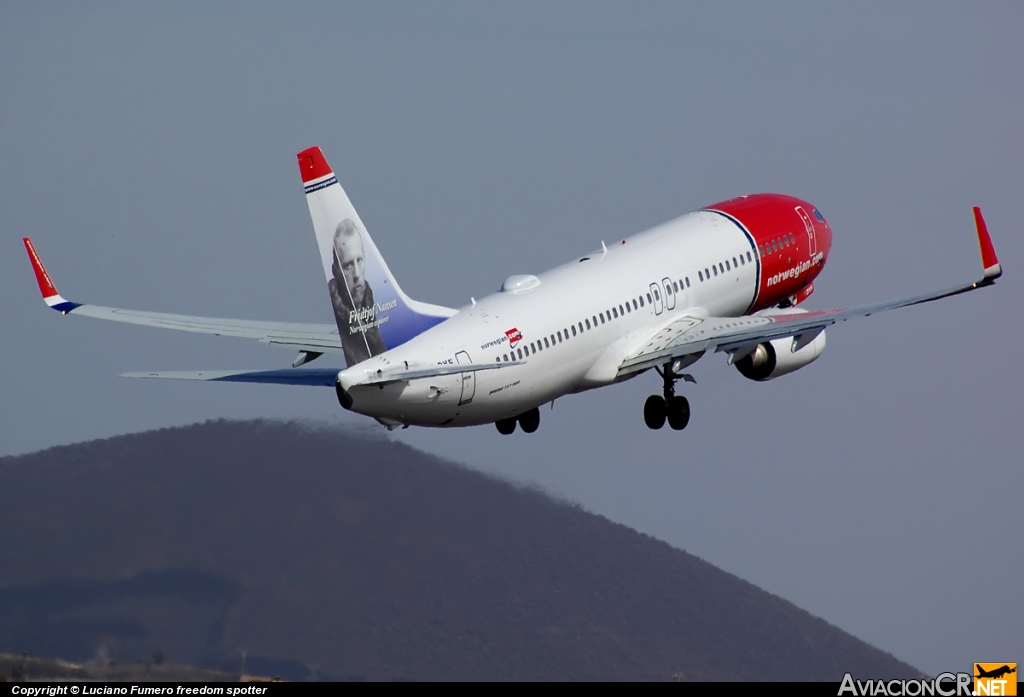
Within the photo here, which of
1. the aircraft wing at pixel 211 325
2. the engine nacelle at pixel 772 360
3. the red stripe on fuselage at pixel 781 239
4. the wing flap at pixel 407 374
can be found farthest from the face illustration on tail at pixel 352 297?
the red stripe on fuselage at pixel 781 239

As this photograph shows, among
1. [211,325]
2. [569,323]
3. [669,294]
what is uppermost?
[211,325]

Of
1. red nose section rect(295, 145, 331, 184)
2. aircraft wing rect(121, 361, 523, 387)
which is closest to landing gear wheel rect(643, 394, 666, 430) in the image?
aircraft wing rect(121, 361, 523, 387)

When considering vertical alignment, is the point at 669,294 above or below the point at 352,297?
below

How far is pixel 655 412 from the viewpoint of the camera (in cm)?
6372

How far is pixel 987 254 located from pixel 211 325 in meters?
22.2

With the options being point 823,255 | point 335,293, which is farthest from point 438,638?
point 823,255

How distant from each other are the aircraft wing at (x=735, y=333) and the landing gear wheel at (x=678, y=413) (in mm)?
1922

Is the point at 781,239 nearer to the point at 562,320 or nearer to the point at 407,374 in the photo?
the point at 562,320

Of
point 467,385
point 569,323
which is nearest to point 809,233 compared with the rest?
point 569,323

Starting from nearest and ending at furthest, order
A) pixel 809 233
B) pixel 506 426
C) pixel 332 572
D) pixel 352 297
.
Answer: pixel 352 297 → pixel 332 572 → pixel 506 426 → pixel 809 233

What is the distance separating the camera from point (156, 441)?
66438 millimetres

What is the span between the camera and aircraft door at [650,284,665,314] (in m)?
62.9

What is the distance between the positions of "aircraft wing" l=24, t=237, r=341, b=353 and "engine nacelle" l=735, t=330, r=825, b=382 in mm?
12760

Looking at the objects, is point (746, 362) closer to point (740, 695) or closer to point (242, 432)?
point (740, 695)
